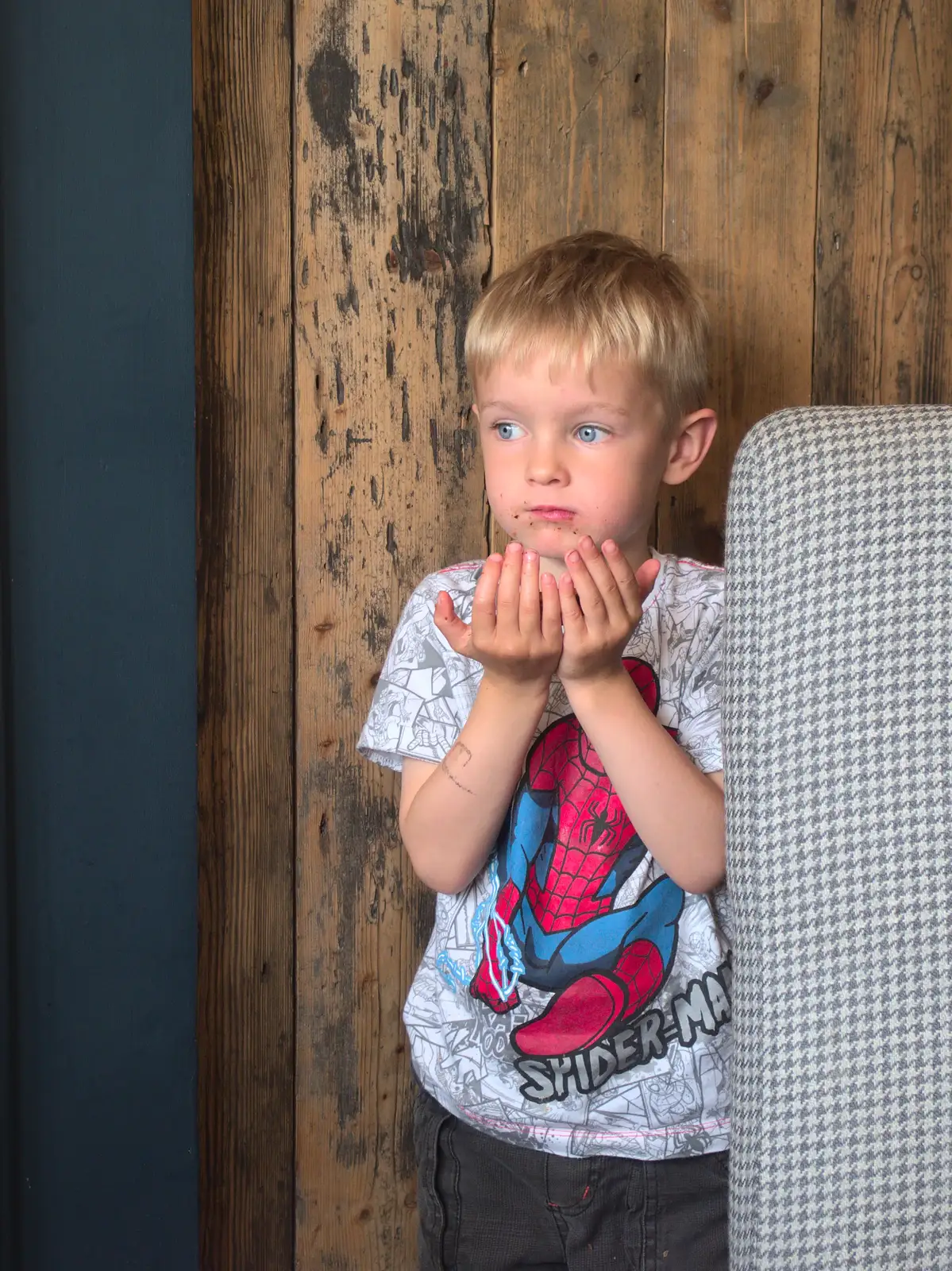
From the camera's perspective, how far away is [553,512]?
2.77 ft

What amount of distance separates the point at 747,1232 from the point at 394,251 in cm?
92

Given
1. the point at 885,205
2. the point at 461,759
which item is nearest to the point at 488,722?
the point at 461,759

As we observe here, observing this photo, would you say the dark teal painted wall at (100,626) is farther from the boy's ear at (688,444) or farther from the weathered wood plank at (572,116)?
the boy's ear at (688,444)

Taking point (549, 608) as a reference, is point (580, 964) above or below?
below

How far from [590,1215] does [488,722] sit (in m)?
0.41

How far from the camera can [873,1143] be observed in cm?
59

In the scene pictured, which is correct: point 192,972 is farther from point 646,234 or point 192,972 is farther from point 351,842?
point 646,234

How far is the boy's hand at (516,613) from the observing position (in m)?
0.75

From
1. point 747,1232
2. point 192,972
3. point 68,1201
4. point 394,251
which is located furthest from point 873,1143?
point 394,251

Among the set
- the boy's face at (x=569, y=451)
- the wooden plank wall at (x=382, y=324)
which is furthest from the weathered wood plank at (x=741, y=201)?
the boy's face at (x=569, y=451)

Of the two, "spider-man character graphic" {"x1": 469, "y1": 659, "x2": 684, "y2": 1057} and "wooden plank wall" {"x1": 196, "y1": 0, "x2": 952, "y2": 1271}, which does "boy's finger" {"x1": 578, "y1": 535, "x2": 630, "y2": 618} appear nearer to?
"spider-man character graphic" {"x1": 469, "y1": 659, "x2": 684, "y2": 1057}

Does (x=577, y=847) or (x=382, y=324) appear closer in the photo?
(x=577, y=847)

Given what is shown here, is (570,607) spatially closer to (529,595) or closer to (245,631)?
(529,595)

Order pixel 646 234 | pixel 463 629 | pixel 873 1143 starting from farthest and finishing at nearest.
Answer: pixel 646 234 < pixel 463 629 < pixel 873 1143
